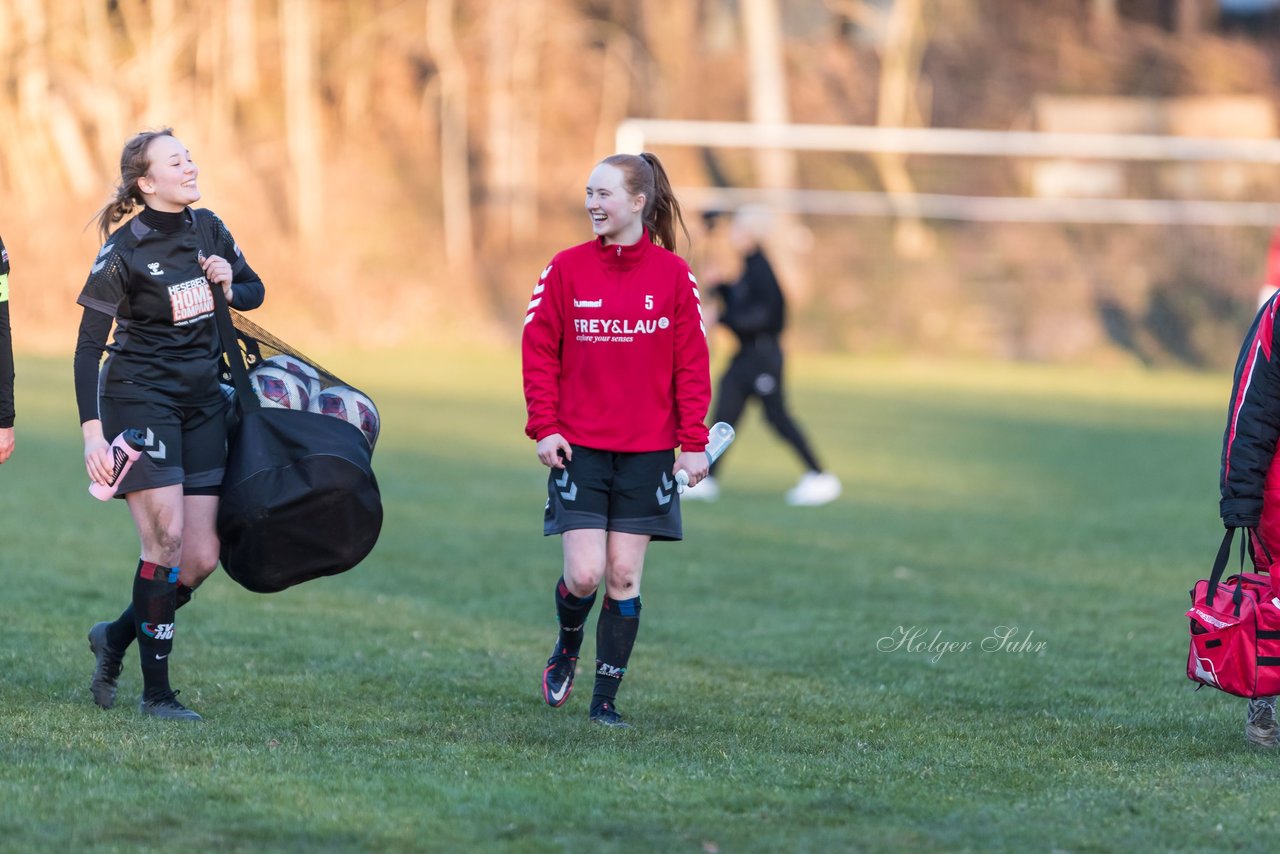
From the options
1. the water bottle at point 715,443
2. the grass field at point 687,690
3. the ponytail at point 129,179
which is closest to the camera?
the grass field at point 687,690

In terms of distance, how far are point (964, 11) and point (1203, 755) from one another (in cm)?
3296

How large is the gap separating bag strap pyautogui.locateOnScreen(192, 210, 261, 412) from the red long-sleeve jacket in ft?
2.97

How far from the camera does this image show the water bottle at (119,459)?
5129 millimetres

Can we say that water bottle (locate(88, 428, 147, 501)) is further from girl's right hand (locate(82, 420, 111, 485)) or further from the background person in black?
the background person in black

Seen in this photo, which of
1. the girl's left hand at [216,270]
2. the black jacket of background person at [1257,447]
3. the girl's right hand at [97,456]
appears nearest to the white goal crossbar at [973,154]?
the girl's left hand at [216,270]

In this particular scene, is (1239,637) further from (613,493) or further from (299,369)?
(299,369)

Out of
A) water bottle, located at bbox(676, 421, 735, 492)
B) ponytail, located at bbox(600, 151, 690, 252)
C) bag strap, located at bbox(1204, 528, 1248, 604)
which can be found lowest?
bag strap, located at bbox(1204, 528, 1248, 604)

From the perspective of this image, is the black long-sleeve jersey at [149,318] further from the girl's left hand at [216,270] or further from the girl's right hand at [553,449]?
the girl's right hand at [553,449]

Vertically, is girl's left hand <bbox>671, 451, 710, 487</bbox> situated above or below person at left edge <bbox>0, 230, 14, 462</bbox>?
below

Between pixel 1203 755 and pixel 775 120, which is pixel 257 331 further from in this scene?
pixel 775 120

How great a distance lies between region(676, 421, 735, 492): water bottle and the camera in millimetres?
5574

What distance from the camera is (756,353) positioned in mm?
12555

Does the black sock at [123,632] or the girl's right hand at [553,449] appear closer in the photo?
the girl's right hand at [553,449]

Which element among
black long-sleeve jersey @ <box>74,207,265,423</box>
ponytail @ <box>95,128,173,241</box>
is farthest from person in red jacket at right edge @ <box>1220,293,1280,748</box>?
ponytail @ <box>95,128,173,241</box>
